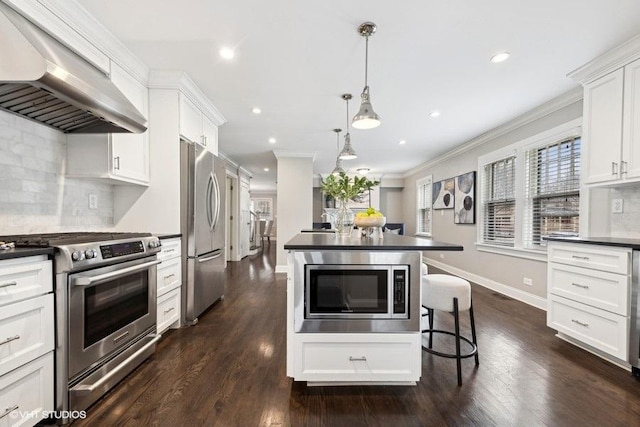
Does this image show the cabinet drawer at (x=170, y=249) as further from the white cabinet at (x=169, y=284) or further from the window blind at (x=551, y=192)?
the window blind at (x=551, y=192)

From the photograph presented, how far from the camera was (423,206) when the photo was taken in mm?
7441

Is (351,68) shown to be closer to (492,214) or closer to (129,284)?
(129,284)

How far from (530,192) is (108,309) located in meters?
4.61

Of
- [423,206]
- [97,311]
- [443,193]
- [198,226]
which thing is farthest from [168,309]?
[423,206]

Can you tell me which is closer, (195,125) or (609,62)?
(609,62)

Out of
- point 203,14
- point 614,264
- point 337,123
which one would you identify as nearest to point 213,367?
point 203,14

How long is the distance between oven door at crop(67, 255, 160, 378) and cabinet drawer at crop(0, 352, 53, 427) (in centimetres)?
10

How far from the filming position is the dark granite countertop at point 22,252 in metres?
1.24

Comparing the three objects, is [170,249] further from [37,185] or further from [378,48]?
[378,48]

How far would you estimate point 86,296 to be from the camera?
161cm

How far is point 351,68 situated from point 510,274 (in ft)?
11.6

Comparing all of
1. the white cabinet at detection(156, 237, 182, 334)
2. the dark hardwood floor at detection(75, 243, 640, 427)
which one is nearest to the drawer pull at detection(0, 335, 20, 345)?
the dark hardwood floor at detection(75, 243, 640, 427)

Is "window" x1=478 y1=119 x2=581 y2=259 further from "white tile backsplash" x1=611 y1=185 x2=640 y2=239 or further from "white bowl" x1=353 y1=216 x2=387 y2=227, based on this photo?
"white bowl" x1=353 y1=216 x2=387 y2=227

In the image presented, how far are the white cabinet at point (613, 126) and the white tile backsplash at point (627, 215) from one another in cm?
31
